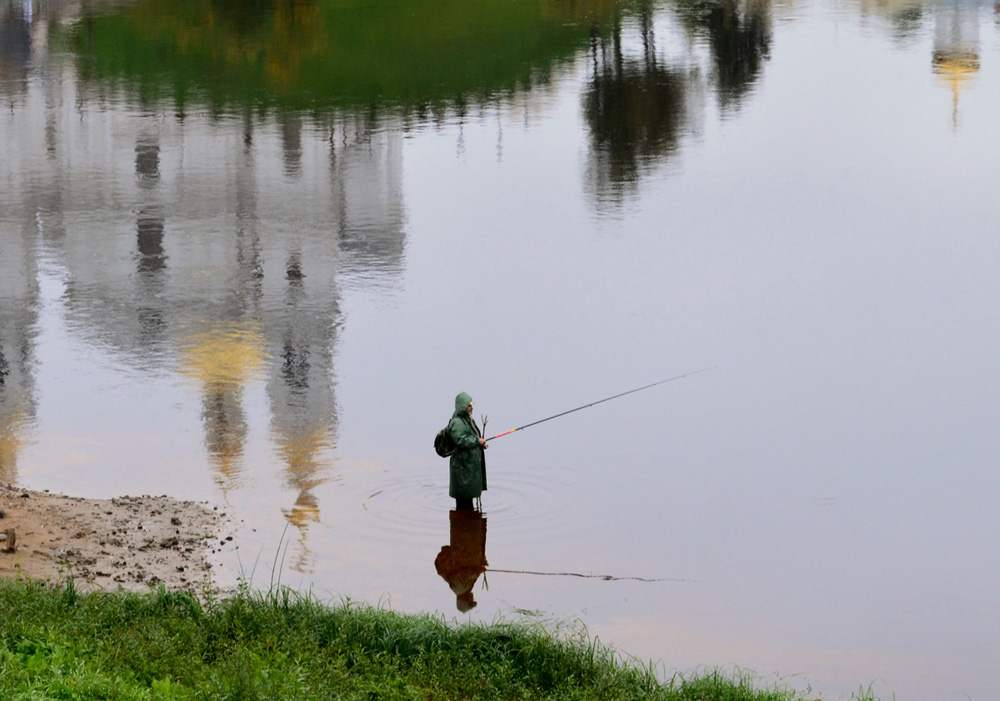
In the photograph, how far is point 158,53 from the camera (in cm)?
5219

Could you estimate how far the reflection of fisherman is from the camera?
15.7 metres

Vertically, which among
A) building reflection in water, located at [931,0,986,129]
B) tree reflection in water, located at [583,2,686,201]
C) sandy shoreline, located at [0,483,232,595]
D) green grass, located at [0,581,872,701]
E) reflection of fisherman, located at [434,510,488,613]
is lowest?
reflection of fisherman, located at [434,510,488,613]

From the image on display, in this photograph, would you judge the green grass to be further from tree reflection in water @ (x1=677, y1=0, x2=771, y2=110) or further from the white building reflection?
tree reflection in water @ (x1=677, y1=0, x2=771, y2=110)

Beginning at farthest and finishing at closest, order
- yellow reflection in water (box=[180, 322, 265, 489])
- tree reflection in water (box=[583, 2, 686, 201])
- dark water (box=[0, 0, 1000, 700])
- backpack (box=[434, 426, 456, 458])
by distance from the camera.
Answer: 1. tree reflection in water (box=[583, 2, 686, 201])
2. yellow reflection in water (box=[180, 322, 265, 489])
3. backpack (box=[434, 426, 456, 458])
4. dark water (box=[0, 0, 1000, 700])

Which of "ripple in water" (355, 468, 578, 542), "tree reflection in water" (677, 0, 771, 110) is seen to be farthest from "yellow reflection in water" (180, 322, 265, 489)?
"tree reflection in water" (677, 0, 771, 110)

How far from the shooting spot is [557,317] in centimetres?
2727

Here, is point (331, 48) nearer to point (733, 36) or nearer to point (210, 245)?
point (733, 36)

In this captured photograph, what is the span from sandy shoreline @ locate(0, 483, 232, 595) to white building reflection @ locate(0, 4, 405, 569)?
4.00ft

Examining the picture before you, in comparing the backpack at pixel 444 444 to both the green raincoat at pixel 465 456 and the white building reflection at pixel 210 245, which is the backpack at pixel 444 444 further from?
the white building reflection at pixel 210 245

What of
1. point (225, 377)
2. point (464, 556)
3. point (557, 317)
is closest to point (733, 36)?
point (557, 317)

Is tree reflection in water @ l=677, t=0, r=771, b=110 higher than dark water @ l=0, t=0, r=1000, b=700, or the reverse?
tree reflection in water @ l=677, t=0, r=771, b=110

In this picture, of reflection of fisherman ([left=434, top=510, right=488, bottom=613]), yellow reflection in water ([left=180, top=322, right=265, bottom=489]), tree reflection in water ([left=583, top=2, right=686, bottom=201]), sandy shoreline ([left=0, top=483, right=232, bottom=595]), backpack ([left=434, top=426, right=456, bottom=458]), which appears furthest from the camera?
tree reflection in water ([left=583, top=2, right=686, bottom=201])

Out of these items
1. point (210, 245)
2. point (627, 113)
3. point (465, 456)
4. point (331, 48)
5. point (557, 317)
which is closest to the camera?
point (465, 456)

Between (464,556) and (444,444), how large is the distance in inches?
57.6
